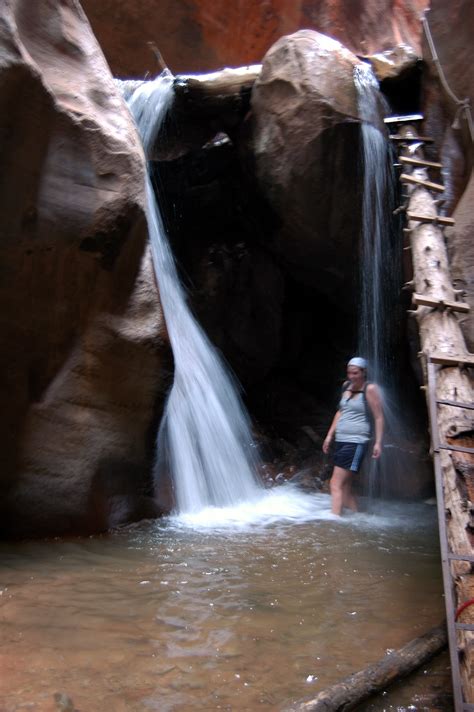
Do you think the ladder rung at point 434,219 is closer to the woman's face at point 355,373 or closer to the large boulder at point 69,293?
the woman's face at point 355,373

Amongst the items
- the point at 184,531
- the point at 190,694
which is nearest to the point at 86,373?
the point at 184,531

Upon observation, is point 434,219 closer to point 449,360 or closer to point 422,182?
point 422,182

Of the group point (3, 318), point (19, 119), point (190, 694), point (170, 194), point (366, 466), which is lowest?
point (190, 694)

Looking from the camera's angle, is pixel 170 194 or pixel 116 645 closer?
pixel 116 645

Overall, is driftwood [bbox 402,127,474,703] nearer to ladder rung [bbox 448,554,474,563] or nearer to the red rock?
ladder rung [bbox 448,554,474,563]

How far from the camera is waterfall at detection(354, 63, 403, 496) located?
8.20 m

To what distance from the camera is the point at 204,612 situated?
3.33 meters

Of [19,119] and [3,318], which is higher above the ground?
[19,119]

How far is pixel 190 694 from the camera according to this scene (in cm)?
246

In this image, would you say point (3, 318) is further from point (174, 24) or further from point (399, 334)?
point (174, 24)

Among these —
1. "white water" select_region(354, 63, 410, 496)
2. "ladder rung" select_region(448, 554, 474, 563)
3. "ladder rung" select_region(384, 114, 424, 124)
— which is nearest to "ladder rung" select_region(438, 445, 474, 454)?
"ladder rung" select_region(448, 554, 474, 563)

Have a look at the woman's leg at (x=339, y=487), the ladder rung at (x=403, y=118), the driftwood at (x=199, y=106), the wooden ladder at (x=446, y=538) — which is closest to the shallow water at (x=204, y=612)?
the wooden ladder at (x=446, y=538)

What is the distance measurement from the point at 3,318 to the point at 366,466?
5.08 metres

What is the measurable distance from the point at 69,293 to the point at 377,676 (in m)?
3.63
